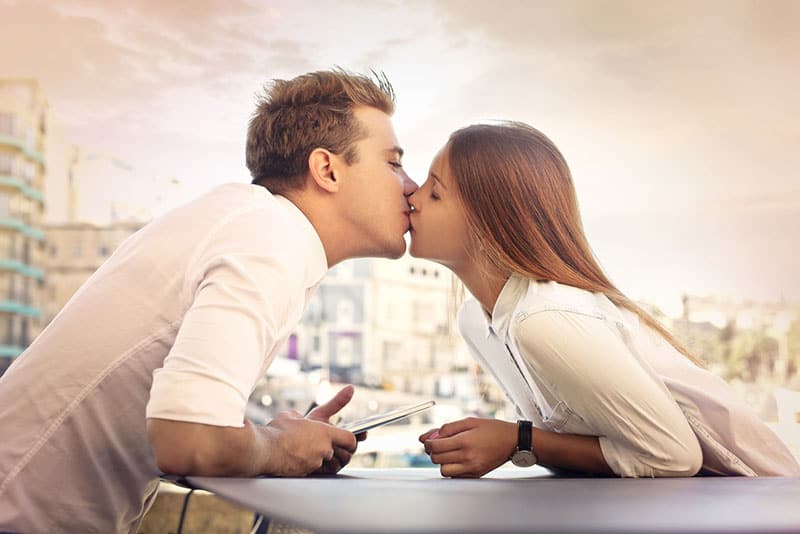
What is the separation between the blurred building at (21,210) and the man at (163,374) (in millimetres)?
5094

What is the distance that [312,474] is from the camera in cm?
119

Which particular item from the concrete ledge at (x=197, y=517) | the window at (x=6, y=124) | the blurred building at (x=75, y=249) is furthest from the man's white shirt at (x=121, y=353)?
the window at (x=6, y=124)

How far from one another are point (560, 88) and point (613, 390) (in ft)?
16.0

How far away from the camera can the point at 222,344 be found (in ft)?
3.05

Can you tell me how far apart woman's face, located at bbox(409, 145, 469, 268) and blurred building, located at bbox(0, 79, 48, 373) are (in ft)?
15.9

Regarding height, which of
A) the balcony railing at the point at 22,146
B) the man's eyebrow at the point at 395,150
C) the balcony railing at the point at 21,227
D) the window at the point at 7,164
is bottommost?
the man's eyebrow at the point at 395,150

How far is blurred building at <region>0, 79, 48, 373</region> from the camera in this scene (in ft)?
19.0

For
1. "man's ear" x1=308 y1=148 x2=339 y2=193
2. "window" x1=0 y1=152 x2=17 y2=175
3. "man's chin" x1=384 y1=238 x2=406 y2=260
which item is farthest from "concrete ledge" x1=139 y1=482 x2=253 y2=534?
"window" x1=0 y1=152 x2=17 y2=175

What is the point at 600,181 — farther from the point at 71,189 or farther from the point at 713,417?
the point at 713,417

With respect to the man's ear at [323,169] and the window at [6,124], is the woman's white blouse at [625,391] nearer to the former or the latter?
the man's ear at [323,169]

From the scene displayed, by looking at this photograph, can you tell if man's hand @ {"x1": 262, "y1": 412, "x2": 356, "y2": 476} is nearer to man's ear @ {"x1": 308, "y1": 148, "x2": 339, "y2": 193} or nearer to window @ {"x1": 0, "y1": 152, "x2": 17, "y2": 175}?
man's ear @ {"x1": 308, "y1": 148, "x2": 339, "y2": 193}

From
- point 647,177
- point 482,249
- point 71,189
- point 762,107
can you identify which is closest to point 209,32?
point 71,189

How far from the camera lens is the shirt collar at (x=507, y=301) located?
4.50 feet

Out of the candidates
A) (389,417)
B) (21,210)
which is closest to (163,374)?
(389,417)
